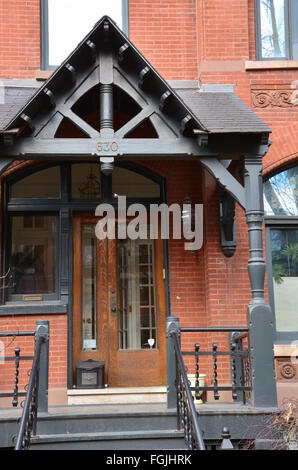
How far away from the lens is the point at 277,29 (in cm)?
954

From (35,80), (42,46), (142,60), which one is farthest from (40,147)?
(42,46)

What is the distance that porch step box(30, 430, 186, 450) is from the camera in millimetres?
6406

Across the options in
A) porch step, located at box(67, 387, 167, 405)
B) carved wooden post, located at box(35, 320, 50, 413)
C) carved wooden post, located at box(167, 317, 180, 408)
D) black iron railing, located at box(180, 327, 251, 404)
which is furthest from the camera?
porch step, located at box(67, 387, 167, 405)

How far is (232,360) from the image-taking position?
7598 mm

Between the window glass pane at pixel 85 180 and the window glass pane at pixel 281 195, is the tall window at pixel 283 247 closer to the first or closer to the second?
the window glass pane at pixel 281 195

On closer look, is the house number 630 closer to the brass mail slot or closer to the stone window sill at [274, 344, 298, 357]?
the brass mail slot

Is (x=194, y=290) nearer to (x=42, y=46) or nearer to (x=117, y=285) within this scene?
(x=117, y=285)

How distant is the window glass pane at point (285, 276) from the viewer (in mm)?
8859

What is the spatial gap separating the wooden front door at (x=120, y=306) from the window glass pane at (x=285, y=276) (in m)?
1.62

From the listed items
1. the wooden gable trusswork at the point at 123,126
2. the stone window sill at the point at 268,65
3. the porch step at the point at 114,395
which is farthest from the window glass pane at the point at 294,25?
the porch step at the point at 114,395

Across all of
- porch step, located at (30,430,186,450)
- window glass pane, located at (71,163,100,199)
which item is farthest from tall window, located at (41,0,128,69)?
porch step, located at (30,430,186,450)

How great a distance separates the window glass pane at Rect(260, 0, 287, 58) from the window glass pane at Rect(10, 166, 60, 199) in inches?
144

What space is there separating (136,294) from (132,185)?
160 cm

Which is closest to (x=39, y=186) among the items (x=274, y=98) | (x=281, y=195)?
(x=281, y=195)
